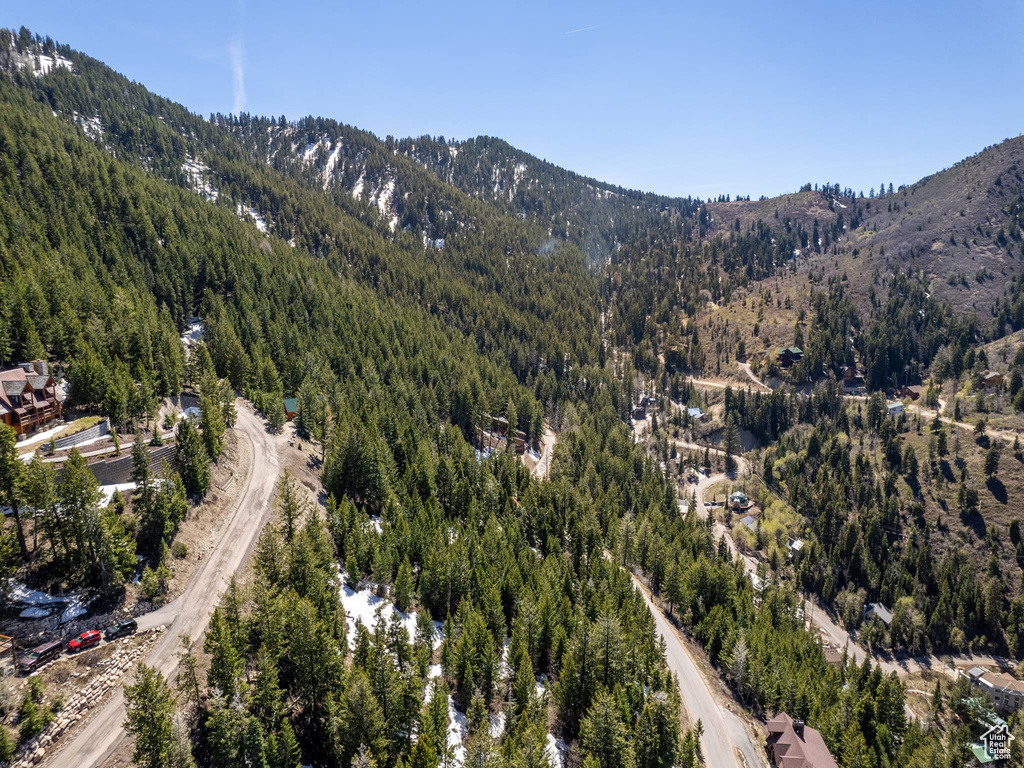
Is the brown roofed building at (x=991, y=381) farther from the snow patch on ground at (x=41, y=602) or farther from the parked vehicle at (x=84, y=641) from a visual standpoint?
the snow patch on ground at (x=41, y=602)

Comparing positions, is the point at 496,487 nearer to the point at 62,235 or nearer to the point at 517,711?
the point at 517,711

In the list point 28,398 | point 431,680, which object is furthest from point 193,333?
point 431,680

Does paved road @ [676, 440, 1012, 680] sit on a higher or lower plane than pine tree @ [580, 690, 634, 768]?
lower

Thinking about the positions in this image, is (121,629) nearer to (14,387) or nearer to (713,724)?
(14,387)

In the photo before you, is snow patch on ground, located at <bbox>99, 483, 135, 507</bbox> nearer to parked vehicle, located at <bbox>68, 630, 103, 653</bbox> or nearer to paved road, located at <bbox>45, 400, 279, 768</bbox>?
paved road, located at <bbox>45, 400, 279, 768</bbox>

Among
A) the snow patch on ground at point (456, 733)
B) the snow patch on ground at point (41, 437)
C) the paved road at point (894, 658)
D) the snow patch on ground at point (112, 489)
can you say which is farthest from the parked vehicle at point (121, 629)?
the paved road at point (894, 658)

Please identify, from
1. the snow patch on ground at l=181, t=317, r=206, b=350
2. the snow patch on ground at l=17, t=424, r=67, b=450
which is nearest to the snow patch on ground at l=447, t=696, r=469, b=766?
the snow patch on ground at l=17, t=424, r=67, b=450
